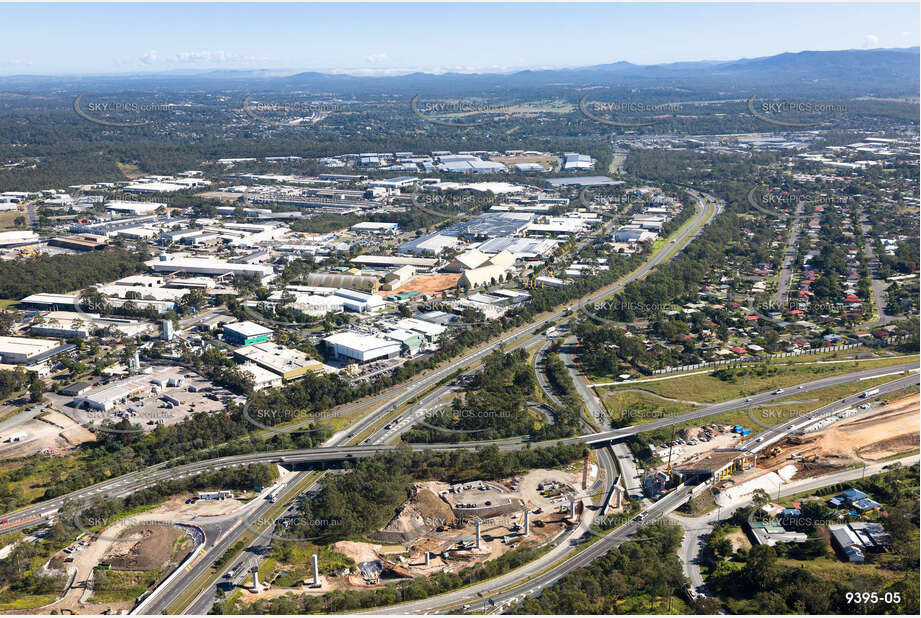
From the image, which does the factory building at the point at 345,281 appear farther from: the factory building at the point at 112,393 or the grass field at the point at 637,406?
the grass field at the point at 637,406

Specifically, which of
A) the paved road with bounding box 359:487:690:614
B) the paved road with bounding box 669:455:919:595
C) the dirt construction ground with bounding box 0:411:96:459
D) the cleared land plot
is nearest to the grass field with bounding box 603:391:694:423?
the cleared land plot

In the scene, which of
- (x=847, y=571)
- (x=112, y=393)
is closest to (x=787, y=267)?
(x=847, y=571)

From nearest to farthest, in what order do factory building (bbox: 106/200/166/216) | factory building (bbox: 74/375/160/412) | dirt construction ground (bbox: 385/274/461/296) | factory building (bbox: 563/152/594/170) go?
factory building (bbox: 74/375/160/412), dirt construction ground (bbox: 385/274/461/296), factory building (bbox: 106/200/166/216), factory building (bbox: 563/152/594/170)

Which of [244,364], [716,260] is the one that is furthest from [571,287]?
[244,364]

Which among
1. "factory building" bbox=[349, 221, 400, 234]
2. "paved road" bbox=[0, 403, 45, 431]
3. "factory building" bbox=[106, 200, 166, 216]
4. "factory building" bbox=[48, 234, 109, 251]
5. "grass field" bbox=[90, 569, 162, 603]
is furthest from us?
"factory building" bbox=[106, 200, 166, 216]

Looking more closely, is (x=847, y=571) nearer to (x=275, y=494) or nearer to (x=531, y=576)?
(x=531, y=576)

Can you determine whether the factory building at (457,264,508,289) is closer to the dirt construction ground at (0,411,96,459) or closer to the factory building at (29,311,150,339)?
the factory building at (29,311,150,339)
